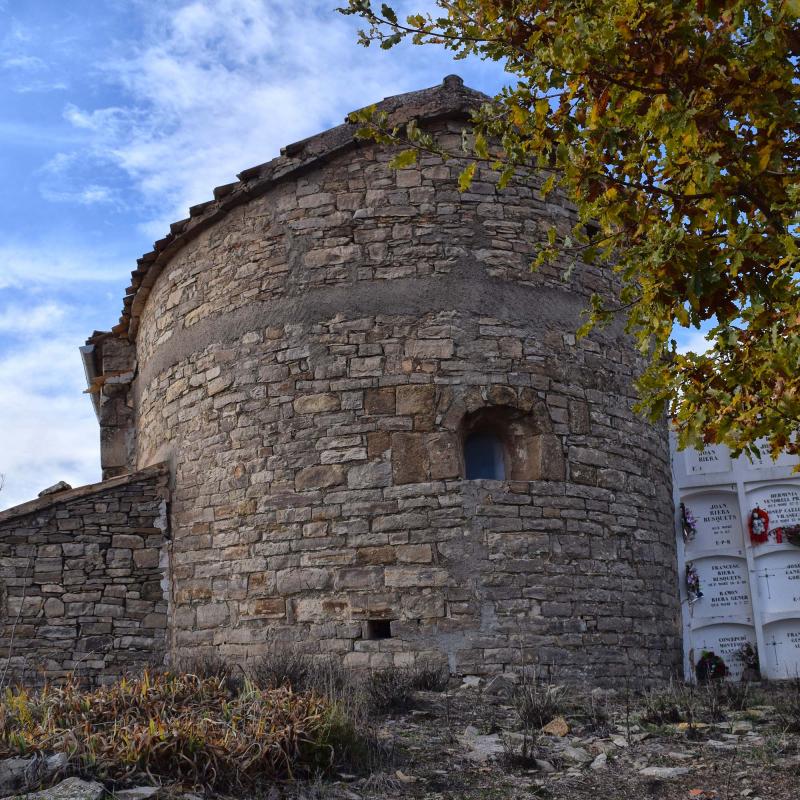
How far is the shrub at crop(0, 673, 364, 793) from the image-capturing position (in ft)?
14.3

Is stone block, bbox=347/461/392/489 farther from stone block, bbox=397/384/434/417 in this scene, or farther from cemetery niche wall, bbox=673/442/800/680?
cemetery niche wall, bbox=673/442/800/680

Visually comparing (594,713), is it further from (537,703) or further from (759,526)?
(759,526)

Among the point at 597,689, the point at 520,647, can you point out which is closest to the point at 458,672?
the point at 520,647

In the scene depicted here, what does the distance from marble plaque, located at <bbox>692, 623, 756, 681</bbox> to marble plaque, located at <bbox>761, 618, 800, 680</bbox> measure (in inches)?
5.9

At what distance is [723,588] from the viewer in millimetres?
9297

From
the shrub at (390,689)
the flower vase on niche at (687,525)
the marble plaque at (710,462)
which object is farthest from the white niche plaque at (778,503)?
the shrub at (390,689)

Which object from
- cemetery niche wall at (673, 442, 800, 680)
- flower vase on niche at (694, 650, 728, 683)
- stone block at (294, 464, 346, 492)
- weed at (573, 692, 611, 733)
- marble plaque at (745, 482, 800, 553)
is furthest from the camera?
marble plaque at (745, 482, 800, 553)

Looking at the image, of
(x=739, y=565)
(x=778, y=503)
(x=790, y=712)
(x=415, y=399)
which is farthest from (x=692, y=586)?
(x=415, y=399)

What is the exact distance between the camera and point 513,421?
8.12 m

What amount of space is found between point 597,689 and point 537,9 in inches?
190

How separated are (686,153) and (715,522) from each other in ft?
18.5

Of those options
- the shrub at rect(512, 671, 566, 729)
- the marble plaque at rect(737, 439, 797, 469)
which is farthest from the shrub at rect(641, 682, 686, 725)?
the marble plaque at rect(737, 439, 797, 469)

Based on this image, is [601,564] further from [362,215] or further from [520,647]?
[362,215]

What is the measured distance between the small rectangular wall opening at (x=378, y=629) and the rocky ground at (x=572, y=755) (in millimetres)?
845
